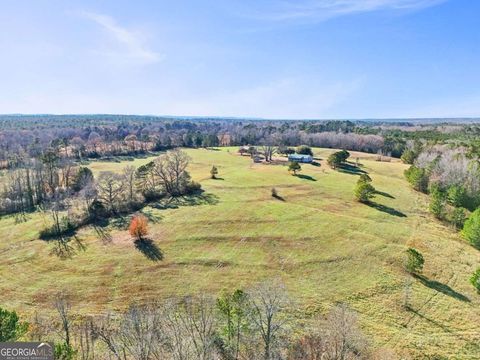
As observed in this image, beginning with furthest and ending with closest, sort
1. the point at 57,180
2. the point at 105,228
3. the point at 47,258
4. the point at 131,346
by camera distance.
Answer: the point at 57,180, the point at 105,228, the point at 47,258, the point at 131,346

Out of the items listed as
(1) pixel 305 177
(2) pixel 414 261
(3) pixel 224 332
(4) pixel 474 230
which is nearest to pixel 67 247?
(3) pixel 224 332

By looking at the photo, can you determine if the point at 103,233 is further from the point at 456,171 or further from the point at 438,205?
the point at 456,171

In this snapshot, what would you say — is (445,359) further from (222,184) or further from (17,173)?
(17,173)

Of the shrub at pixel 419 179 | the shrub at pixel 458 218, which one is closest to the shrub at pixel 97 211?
the shrub at pixel 458 218

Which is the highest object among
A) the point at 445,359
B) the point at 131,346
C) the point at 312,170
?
the point at 312,170

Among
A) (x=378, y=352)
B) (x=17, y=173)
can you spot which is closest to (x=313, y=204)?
(x=378, y=352)
